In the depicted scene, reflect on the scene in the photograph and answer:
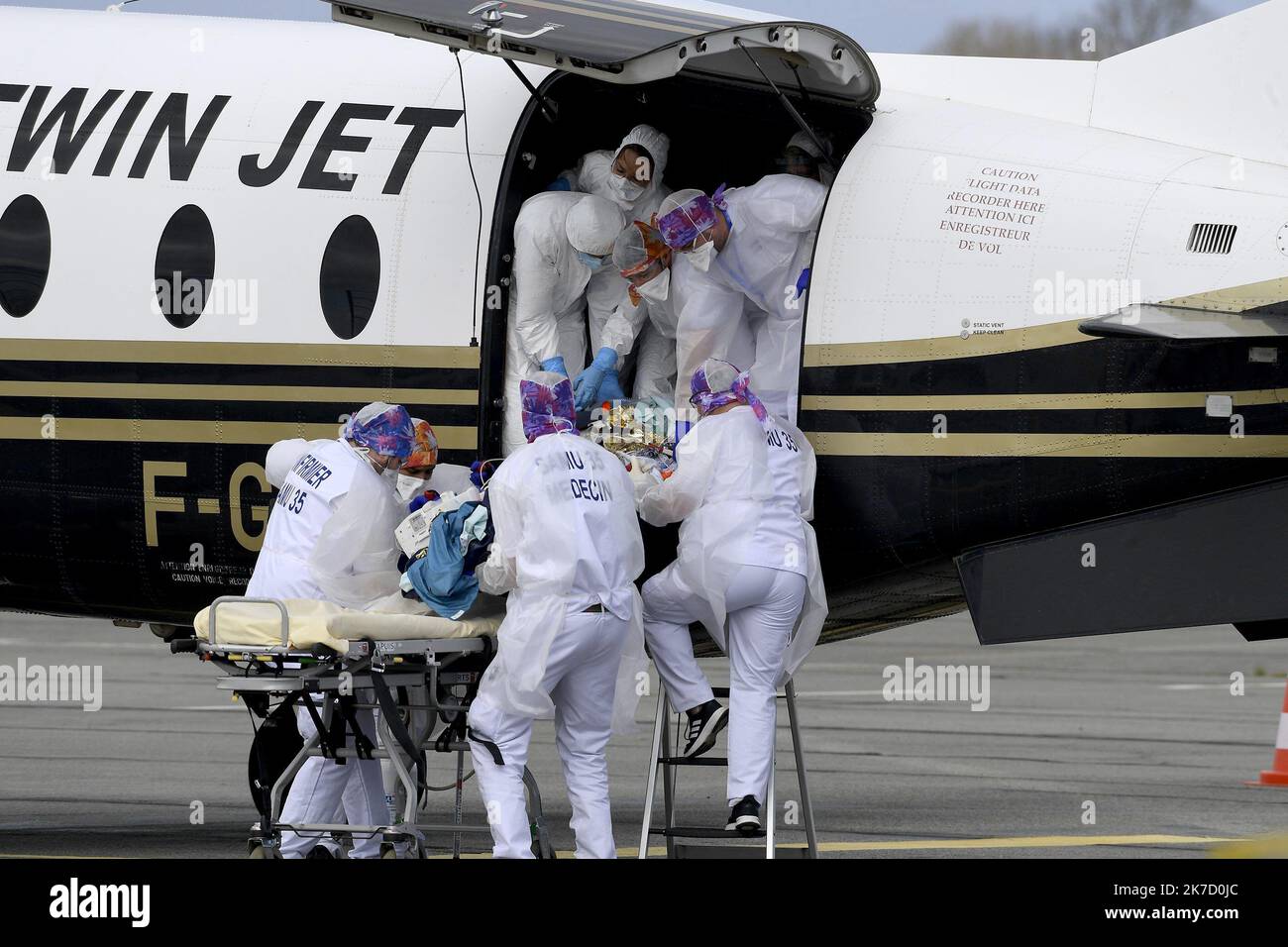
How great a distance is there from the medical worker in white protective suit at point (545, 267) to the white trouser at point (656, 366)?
56 cm

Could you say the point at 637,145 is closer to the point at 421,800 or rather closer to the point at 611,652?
the point at 611,652

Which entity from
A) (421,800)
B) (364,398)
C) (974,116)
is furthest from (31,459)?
(974,116)

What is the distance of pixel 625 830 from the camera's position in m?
15.0

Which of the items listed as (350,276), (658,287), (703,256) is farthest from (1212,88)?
(350,276)

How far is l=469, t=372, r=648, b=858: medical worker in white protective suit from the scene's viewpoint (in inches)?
385

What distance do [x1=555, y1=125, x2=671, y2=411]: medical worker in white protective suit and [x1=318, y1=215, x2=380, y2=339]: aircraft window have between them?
1293mm

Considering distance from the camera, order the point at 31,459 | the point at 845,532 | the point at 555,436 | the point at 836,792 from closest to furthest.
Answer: the point at 555,436 < the point at 845,532 < the point at 31,459 < the point at 836,792

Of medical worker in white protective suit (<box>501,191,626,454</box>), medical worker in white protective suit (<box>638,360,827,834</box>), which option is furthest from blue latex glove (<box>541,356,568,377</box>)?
medical worker in white protective suit (<box>638,360,827,834</box>)

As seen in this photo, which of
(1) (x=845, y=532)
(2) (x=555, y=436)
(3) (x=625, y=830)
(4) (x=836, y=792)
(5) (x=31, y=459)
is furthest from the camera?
(4) (x=836, y=792)

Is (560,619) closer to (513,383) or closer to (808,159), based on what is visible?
(513,383)

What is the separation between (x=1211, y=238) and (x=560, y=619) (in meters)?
3.98
